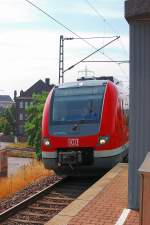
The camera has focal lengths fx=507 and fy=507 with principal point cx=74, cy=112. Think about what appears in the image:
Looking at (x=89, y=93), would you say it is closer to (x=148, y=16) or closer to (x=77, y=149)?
(x=77, y=149)

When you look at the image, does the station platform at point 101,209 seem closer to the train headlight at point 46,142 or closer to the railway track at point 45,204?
the railway track at point 45,204

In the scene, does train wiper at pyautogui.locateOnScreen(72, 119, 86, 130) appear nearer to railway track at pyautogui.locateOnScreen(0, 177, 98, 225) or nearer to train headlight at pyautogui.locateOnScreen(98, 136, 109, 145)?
train headlight at pyautogui.locateOnScreen(98, 136, 109, 145)

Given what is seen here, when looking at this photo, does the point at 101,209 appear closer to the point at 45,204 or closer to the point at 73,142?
the point at 45,204

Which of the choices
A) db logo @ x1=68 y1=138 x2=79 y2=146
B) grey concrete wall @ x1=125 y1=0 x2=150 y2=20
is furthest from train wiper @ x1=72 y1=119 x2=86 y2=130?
grey concrete wall @ x1=125 y1=0 x2=150 y2=20

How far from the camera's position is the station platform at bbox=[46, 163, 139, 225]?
25.5ft

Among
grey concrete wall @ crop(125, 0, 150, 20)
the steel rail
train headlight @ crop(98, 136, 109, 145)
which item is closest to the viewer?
grey concrete wall @ crop(125, 0, 150, 20)

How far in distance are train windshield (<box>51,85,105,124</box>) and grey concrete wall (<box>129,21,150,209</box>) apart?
4886mm

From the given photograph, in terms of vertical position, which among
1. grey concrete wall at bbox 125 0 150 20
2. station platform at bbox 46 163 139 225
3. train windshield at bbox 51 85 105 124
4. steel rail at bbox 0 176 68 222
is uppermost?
grey concrete wall at bbox 125 0 150 20

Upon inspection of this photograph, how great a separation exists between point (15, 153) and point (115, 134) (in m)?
65.3

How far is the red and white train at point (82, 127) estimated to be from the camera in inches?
512

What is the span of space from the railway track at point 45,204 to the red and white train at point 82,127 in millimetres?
592

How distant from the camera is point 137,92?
330 inches

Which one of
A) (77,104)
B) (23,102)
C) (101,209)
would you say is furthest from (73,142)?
(23,102)

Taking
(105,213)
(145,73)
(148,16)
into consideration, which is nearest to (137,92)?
(145,73)
